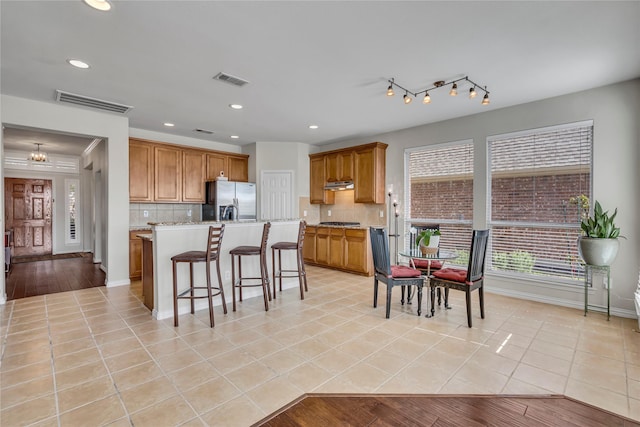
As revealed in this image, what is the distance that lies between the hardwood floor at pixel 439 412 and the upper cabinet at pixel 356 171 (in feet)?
13.5

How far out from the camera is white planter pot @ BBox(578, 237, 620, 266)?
11.0 feet

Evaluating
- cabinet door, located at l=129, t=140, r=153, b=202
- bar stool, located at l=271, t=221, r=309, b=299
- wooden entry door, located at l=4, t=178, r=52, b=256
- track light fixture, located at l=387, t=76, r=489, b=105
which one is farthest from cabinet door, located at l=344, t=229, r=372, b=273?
wooden entry door, located at l=4, t=178, r=52, b=256

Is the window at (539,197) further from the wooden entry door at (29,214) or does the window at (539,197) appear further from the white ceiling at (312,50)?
the wooden entry door at (29,214)

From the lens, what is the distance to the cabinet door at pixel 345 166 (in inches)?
245

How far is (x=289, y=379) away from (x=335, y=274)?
360cm

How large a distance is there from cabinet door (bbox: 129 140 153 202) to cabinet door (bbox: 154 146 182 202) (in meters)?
0.10

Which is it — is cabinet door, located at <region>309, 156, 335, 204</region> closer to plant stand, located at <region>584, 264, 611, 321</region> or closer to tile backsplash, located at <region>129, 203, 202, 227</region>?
tile backsplash, located at <region>129, 203, 202, 227</region>

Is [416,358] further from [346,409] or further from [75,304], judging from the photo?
[75,304]

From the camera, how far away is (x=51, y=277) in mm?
5402

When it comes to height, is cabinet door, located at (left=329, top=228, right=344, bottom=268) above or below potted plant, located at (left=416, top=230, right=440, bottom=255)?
below

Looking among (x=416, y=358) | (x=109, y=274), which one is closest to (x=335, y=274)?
(x=416, y=358)

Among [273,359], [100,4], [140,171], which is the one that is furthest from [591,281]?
[140,171]

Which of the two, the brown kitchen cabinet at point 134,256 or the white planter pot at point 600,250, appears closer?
the white planter pot at point 600,250

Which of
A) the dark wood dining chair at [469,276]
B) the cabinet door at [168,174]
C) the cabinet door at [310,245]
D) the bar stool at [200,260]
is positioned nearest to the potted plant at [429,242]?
the dark wood dining chair at [469,276]
